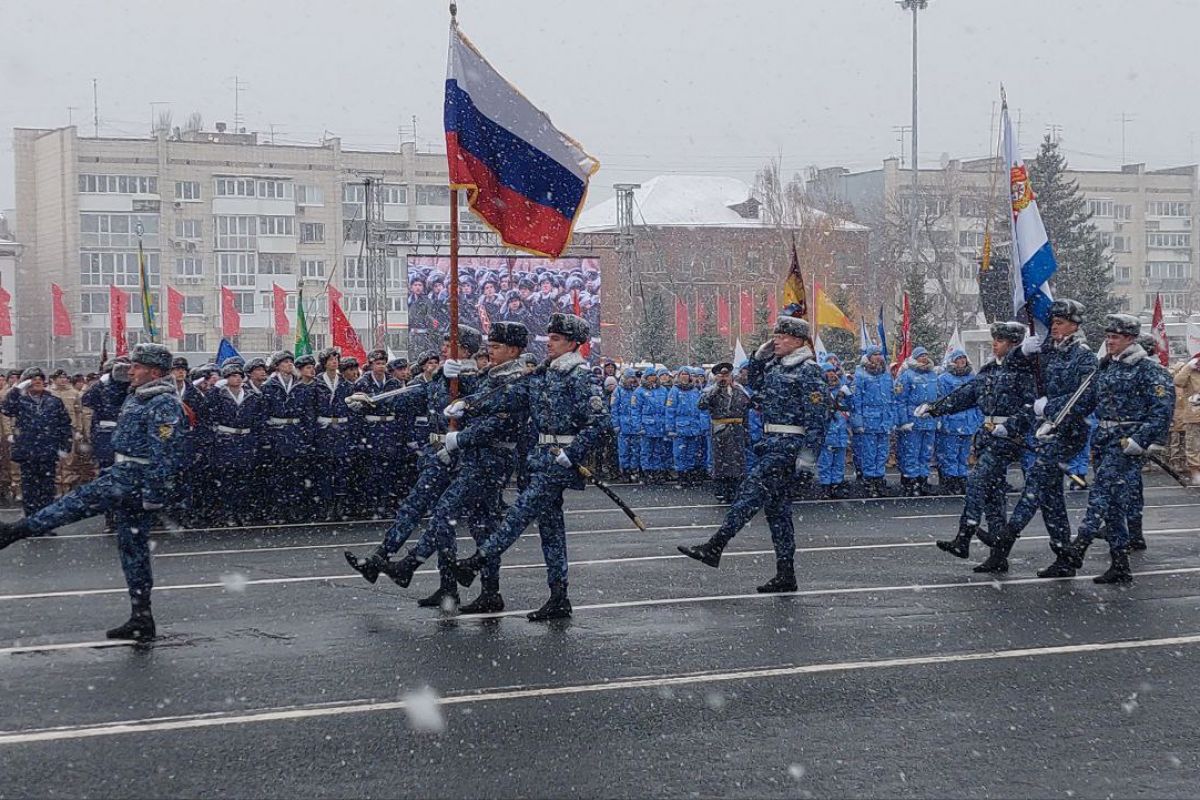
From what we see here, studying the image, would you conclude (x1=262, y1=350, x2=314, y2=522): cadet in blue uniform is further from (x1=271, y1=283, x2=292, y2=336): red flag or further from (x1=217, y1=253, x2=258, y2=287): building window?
(x1=217, y1=253, x2=258, y2=287): building window

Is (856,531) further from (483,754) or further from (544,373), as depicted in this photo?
(483,754)

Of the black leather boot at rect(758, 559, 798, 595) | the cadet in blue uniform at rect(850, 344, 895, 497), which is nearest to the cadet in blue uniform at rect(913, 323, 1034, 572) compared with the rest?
the black leather boot at rect(758, 559, 798, 595)

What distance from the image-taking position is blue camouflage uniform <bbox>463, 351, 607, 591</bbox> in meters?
9.12

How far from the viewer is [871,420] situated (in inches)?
755

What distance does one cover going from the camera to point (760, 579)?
10836 mm

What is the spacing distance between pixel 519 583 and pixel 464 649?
2561 mm

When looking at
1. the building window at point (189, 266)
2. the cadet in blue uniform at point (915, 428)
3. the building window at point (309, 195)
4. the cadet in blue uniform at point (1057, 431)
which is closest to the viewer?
the cadet in blue uniform at point (1057, 431)

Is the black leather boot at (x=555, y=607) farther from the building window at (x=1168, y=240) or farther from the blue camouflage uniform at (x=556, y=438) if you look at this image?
the building window at (x=1168, y=240)

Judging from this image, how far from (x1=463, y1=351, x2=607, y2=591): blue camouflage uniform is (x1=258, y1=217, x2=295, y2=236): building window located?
67.6 meters

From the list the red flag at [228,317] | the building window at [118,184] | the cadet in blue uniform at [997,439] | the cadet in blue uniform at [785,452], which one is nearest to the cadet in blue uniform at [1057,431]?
the cadet in blue uniform at [997,439]

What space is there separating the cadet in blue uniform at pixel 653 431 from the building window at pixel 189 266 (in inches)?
2218

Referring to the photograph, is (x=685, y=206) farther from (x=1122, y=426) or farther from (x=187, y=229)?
(x=1122, y=426)

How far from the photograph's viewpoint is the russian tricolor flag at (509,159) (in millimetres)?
10148

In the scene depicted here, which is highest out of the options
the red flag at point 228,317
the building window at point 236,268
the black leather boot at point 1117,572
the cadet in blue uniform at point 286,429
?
the building window at point 236,268
